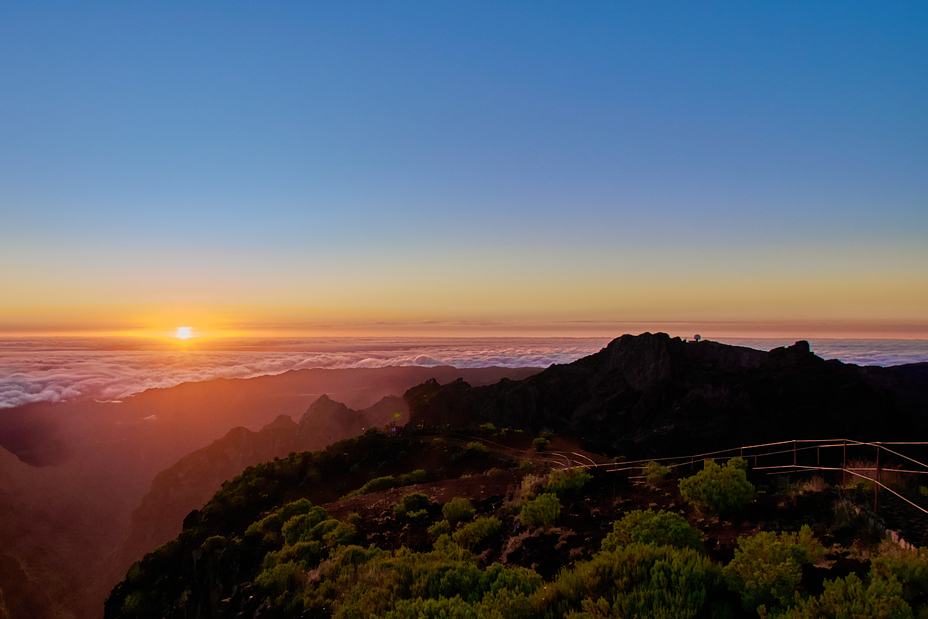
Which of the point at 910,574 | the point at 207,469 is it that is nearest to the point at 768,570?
the point at 910,574

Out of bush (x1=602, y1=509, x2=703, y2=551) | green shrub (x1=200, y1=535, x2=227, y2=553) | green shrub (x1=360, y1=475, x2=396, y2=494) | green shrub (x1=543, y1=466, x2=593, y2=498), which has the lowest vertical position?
green shrub (x1=200, y1=535, x2=227, y2=553)

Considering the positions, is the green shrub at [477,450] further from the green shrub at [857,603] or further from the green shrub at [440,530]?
the green shrub at [857,603]

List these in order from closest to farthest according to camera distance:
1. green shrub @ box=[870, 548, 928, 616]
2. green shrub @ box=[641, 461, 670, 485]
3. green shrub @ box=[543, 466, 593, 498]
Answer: green shrub @ box=[870, 548, 928, 616] < green shrub @ box=[543, 466, 593, 498] < green shrub @ box=[641, 461, 670, 485]

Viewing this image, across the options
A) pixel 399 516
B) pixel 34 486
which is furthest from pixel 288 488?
pixel 34 486

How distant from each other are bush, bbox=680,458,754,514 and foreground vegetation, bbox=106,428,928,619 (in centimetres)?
3

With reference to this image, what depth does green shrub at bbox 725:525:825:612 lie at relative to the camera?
20.9ft

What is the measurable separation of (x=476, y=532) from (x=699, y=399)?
58765 millimetres

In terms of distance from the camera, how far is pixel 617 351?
240 ft

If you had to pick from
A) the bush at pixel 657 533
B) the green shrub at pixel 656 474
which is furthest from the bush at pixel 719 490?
the green shrub at pixel 656 474

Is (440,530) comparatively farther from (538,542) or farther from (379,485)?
(379,485)

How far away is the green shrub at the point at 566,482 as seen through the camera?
1521 centimetres

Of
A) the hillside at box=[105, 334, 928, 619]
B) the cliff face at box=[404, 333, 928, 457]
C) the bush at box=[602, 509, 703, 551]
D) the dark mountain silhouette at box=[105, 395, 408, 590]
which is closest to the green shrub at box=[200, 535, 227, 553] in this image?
the hillside at box=[105, 334, 928, 619]

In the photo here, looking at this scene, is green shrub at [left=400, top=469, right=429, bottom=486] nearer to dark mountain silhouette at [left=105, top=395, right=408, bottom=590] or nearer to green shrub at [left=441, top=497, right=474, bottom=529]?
green shrub at [left=441, top=497, right=474, bottom=529]

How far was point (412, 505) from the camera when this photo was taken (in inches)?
750
